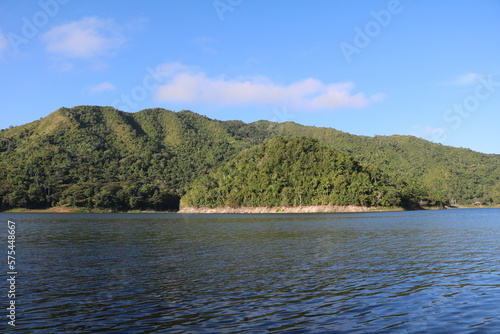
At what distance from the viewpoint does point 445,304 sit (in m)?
20.3

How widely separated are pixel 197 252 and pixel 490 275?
26.9 m

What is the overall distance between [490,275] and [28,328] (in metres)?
29.2

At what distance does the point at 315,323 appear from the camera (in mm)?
16984

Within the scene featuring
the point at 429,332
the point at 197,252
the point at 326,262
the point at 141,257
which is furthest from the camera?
the point at 197,252

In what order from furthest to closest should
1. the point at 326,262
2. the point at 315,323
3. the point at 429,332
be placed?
the point at 326,262 → the point at 315,323 → the point at 429,332

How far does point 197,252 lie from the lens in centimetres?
4169

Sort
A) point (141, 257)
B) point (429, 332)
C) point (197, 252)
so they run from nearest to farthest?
point (429, 332)
point (141, 257)
point (197, 252)

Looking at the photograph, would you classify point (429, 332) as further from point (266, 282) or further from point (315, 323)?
point (266, 282)

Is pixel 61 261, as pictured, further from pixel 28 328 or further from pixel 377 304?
pixel 377 304

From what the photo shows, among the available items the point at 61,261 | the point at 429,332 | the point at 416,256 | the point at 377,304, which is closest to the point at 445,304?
the point at 377,304

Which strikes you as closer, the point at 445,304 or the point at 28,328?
the point at 28,328

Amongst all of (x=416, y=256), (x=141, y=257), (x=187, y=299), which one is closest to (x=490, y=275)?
(x=416, y=256)

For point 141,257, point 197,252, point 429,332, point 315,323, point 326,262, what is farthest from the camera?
point 197,252

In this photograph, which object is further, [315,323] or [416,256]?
[416,256]
